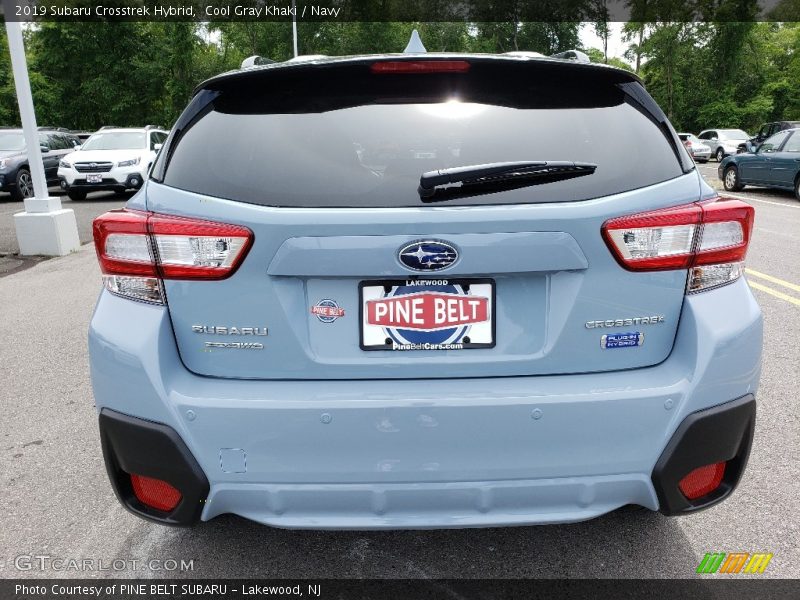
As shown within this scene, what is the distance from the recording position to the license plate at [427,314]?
1.82m

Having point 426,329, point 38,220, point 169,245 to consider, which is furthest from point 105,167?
point 426,329

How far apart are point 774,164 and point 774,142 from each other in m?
0.70

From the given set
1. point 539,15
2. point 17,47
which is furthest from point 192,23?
point 17,47

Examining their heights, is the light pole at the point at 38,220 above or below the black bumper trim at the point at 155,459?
below

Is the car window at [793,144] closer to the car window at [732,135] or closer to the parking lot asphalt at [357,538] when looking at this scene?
the parking lot asphalt at [357,538]

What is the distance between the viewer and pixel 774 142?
15742 mm

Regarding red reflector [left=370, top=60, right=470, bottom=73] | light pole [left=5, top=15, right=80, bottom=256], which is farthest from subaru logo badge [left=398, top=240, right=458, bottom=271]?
light pole [left=5, top=15, right=80, bottom=256]

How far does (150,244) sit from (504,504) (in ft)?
4.16

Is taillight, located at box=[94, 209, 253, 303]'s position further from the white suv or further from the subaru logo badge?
the white suv

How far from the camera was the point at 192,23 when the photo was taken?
4303 centimetres

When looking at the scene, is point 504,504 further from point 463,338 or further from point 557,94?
point 557,94

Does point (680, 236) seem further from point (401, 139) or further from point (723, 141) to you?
point (723, 141)

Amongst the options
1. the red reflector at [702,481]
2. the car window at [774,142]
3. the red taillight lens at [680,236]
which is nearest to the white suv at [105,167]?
the car window at [774,142]

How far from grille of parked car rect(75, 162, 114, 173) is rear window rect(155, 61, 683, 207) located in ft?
51.9
